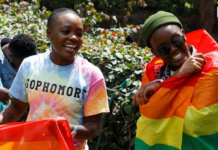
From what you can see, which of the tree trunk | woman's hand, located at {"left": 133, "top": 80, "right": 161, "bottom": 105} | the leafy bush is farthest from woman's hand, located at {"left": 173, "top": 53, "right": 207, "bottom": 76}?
the tree trunk

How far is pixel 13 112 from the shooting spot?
260cm

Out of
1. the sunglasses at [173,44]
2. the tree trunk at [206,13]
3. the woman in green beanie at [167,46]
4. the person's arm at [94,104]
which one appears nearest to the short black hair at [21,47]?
A: the person's arm at [94,104]

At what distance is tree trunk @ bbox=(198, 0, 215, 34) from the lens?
1339 cm

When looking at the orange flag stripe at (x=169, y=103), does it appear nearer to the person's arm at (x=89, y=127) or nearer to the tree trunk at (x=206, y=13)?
the person's arm at (x=89, y=127)

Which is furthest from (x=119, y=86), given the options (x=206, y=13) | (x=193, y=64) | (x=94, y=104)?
(x=206, y=13)

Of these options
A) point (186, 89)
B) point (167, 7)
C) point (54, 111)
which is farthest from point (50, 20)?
point (167, 7)

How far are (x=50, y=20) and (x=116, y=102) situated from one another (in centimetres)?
149

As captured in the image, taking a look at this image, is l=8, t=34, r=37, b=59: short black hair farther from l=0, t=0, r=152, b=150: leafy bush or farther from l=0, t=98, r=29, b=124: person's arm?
l=0, t=98, r=29, b=124: person's arm

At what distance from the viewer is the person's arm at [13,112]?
8.42ft

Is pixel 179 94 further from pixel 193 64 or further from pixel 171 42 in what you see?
pixel 171 42

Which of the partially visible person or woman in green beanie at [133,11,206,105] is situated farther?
the partially visible person

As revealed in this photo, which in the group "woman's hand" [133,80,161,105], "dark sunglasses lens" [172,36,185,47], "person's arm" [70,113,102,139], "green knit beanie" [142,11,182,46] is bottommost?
"person's arm" [70,113,102,139]

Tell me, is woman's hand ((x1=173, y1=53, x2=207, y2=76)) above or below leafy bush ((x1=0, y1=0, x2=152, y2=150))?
above

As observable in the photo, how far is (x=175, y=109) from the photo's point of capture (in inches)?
83.8
